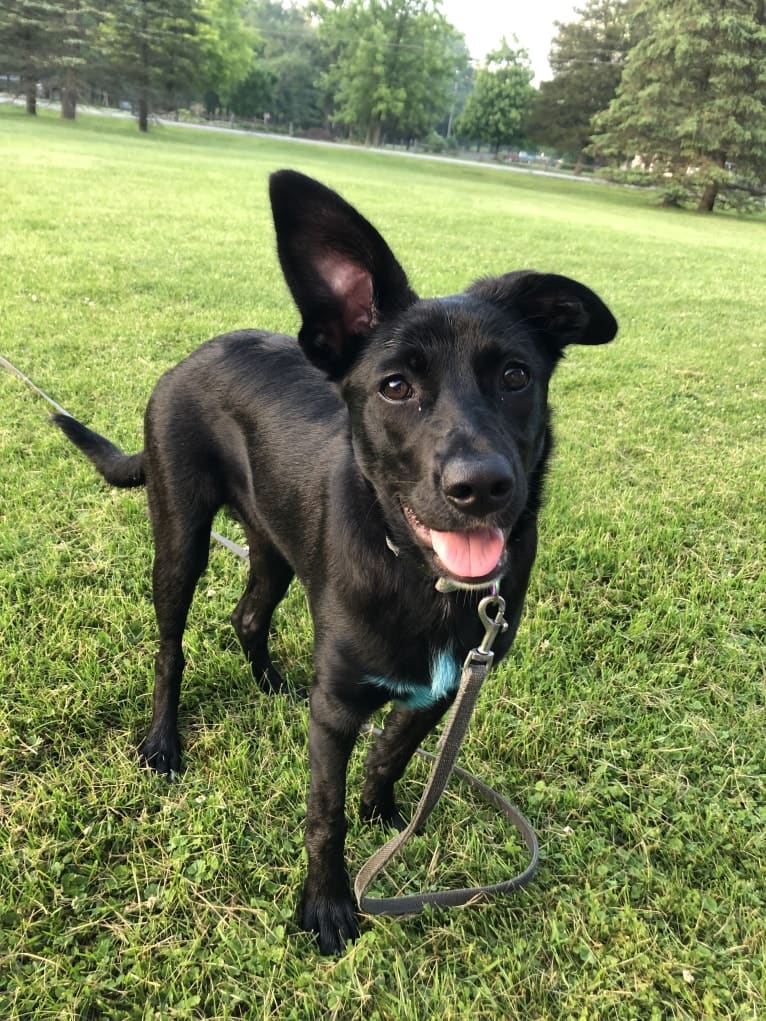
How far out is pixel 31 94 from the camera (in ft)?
130

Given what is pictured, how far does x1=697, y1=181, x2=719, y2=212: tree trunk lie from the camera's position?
3588 cm

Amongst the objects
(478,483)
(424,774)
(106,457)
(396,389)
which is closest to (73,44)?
(106,457)

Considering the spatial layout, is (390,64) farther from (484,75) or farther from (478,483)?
(478,483)

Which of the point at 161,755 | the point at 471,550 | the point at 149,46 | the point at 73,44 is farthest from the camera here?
the point at 149,46

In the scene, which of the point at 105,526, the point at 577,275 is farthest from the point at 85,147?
the point at 105,526

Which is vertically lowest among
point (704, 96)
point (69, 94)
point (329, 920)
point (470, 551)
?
point (329, 920)

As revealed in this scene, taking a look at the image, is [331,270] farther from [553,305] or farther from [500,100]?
[500,100]

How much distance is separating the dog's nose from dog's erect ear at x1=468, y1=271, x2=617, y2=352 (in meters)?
0.69

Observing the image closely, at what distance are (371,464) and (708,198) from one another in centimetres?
4162

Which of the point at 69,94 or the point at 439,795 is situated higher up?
the point at 69,94

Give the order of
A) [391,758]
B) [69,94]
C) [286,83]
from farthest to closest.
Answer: [286,83] < [69,94] < [391,758]

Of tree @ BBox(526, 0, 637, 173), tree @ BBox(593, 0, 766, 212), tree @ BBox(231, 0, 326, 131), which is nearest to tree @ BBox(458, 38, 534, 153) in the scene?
tree @ BBox(526, 0, 637, 173)

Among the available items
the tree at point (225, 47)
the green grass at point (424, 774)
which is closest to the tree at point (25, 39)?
the tree at point (225, 47)

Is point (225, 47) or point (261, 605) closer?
point (261, 605)
